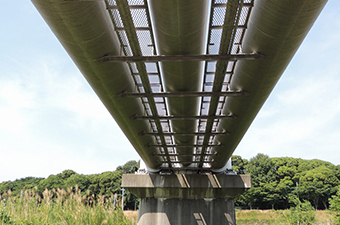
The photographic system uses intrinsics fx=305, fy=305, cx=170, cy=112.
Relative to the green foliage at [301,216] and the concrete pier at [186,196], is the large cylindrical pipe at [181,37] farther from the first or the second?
the green foliage at [301,216]

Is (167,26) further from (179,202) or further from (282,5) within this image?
(179,202)

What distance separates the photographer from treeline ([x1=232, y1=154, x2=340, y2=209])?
63.0 m

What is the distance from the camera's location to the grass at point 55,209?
9.62 m

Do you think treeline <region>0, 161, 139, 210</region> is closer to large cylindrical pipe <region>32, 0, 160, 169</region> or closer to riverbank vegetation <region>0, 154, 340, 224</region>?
riverbank vegetation <region>0, 154, 340, 224</region>

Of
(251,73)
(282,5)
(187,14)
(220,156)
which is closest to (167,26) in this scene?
(187,14)

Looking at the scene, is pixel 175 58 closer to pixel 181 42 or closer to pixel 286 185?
pixel 181 42

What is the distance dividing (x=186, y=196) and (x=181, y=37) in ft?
44.9

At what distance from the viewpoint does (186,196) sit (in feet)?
59.3

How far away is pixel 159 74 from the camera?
8.30 metres

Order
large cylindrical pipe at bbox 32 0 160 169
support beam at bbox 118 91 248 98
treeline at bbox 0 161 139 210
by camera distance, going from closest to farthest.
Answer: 1. large cylindrical pipe at bbox 32 0 160 169
2. support beam at bbox 118 91 248 98
3. treeline at bbox 0 161 139 210

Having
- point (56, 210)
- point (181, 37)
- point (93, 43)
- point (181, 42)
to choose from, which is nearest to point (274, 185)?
point (56, 210)

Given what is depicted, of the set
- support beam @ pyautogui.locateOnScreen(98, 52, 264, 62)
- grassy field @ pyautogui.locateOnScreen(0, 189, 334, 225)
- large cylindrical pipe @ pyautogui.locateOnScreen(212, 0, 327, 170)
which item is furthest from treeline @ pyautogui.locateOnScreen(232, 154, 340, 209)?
support beam @ pyautogui.locateOnScreen(98, 52, 264, 62)

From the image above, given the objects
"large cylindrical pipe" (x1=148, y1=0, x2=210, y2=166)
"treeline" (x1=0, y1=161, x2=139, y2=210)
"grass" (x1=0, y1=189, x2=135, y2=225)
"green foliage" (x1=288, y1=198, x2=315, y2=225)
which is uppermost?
"large cylindrical pipe" (x1=148, y1=0, x2=210, y2=166)

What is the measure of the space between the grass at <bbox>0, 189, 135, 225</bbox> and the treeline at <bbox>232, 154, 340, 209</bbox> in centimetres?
5437
